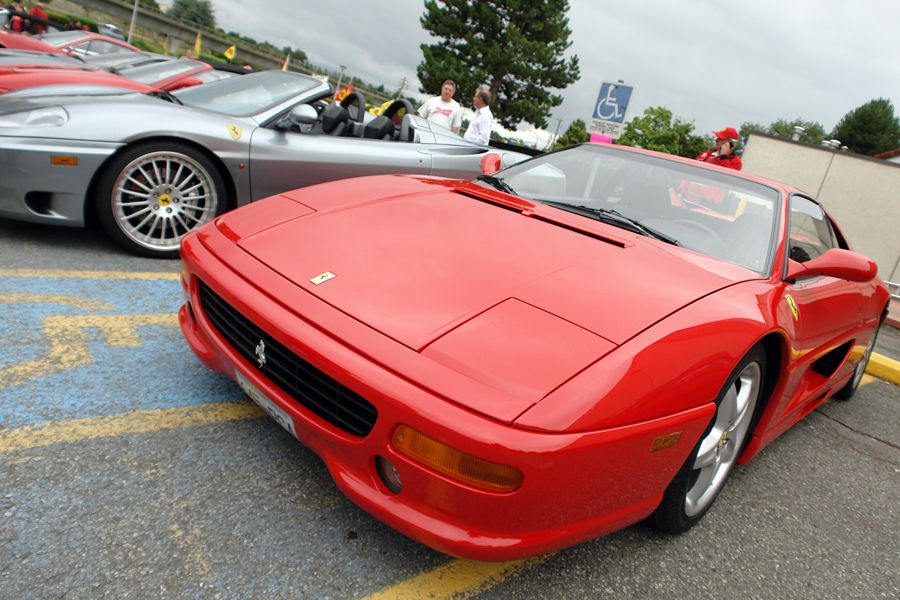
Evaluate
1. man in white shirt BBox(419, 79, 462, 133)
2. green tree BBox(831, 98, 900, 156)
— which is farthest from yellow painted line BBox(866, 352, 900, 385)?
green tree BBox(831, 98, 900, 156)

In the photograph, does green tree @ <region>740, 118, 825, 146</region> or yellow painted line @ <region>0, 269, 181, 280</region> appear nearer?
yellow painted line @ <region>0, 269, 181, 280</region>

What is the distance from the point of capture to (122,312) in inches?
101

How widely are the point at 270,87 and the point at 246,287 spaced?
2879 millimetres

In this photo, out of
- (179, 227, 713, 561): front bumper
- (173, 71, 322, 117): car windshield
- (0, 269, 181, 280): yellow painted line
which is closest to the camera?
(179, 227, 713, 561): front bumper

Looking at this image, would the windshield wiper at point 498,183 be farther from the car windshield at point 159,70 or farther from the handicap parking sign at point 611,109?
the handicap parking sign at point 611,109

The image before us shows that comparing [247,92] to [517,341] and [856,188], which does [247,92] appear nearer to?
[517,341]

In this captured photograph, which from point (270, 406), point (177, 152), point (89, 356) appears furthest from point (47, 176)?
point (270, 406)

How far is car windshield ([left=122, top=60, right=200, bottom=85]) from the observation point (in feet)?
18.4

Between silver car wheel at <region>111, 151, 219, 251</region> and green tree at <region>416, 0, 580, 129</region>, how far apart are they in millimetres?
29567

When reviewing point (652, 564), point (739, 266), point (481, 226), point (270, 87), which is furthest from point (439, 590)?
point (270, 87)

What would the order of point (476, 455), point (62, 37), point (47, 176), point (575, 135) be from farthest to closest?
point (575, 135), point (62, 37), point (47, 176), point (476, 455)

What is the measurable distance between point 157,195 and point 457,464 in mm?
2710

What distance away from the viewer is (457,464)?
1.26 meters

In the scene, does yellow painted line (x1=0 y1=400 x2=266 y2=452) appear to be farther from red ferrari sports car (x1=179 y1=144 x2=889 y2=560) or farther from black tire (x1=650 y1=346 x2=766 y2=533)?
black tire (x1=650 y1=346 x2=766 y2=533)
